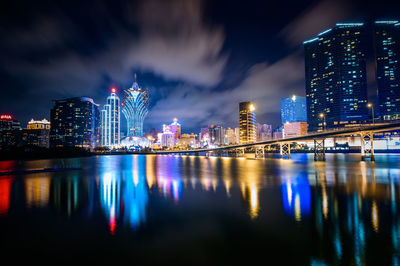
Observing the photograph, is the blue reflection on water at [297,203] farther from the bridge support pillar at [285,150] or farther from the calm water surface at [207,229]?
the bridge support pillar at [285,150]

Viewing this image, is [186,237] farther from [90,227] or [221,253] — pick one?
[90,227]

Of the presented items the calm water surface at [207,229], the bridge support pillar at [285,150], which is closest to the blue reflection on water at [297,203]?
the calm water surface at [207,229]

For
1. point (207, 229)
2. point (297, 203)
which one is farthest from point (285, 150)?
point (207, 229)

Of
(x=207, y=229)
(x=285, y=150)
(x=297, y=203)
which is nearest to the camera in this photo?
(x=207, y=229)

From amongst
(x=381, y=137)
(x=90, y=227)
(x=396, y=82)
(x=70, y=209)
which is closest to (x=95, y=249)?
(x=90, y=227)

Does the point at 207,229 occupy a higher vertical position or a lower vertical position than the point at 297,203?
higher

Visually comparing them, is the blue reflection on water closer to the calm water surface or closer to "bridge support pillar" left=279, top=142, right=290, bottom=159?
the calm water surface

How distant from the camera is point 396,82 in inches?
7682

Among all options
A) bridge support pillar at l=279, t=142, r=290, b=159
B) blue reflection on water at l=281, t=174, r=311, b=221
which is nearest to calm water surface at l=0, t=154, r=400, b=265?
blue reflection on water at l=281, t=174, r=311, b=221

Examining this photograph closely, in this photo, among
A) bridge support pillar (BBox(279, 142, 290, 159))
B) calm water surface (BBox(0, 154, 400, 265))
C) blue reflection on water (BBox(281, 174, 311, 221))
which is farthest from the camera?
bridge support pillar (BBox(279, 142, 290, 159))

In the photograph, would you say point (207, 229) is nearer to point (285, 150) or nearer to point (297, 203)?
point (297, 203)

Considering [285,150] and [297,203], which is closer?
[297,203]

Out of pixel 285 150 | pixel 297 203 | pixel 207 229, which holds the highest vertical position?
pixel 207 229

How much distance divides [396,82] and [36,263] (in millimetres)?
279158
